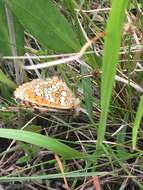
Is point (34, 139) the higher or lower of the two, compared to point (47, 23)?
lower

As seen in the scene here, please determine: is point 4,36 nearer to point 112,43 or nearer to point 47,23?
point 47,23

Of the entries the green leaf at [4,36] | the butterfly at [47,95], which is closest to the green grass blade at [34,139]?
the butterfly at [47,95]

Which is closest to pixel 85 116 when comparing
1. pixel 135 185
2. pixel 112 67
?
pixel 135 185

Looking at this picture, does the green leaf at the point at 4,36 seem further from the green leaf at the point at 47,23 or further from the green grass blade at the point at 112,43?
the green grass blade at the point at 112,43

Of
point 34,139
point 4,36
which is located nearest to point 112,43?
point 34,139

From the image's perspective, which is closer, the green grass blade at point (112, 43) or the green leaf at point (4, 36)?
the green grass blade at point (112, 43)

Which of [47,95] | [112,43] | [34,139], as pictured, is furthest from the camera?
[47,95]
